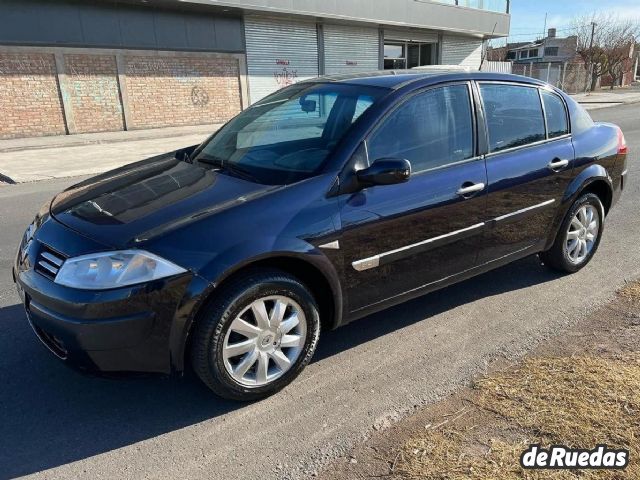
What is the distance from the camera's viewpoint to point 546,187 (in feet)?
12.3

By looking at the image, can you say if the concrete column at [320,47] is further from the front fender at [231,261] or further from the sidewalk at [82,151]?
the front fender at [231,261]

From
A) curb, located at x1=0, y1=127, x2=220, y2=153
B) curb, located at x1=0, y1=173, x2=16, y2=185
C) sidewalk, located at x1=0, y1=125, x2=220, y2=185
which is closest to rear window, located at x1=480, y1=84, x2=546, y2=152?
sidewalk, located at x1=0, y1=125, x2=220, y2=185

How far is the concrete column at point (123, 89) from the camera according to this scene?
1541 cm

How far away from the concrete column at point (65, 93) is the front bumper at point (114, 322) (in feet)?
47.2

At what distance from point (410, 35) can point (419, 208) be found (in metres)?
23.1

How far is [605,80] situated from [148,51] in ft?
146

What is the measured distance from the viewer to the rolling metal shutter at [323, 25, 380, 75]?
20.5 m

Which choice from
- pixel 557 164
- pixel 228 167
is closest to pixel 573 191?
pixel 557 164

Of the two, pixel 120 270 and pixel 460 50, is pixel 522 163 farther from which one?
pixel 460 50

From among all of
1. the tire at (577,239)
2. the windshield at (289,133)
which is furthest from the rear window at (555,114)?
the windshield at (289,133)

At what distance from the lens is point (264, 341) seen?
2662 mm

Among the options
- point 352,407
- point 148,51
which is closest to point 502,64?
point 148,51

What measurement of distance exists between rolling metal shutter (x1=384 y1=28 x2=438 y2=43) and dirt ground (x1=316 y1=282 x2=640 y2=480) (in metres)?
22.0

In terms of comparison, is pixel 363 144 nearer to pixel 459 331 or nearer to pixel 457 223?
pixel 457 223
